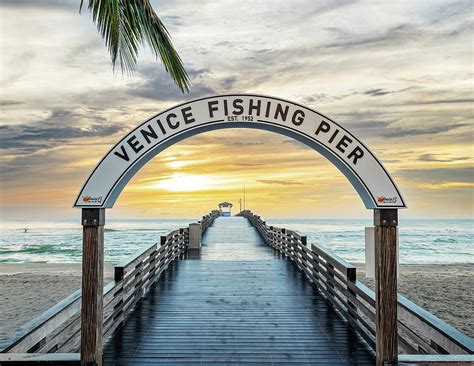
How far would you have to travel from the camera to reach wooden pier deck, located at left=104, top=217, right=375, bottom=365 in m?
5.99

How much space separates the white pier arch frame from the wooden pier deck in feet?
2.99

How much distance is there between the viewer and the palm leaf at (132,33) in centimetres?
727

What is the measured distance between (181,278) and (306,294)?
355 centimetres

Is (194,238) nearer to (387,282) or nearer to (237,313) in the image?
(237,313)

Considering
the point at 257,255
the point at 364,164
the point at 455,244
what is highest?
the point at 364,164

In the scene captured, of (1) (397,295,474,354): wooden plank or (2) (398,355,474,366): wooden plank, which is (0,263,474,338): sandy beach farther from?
(2) (398,355,474,366): wooden plank

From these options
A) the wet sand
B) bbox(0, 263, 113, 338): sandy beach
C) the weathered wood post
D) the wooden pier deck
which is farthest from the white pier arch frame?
the weathered wood post

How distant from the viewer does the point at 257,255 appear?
17047 mm

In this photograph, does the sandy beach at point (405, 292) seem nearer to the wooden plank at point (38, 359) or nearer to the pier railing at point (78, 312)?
the pier railing at point (78, 312)

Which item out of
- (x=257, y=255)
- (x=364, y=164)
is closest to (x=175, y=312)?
(x=364, y=164)

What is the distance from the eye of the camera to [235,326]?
740 centimetres

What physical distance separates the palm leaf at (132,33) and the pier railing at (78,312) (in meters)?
3.33

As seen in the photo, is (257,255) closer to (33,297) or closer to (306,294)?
(306,294)

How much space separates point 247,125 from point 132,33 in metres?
3.36
